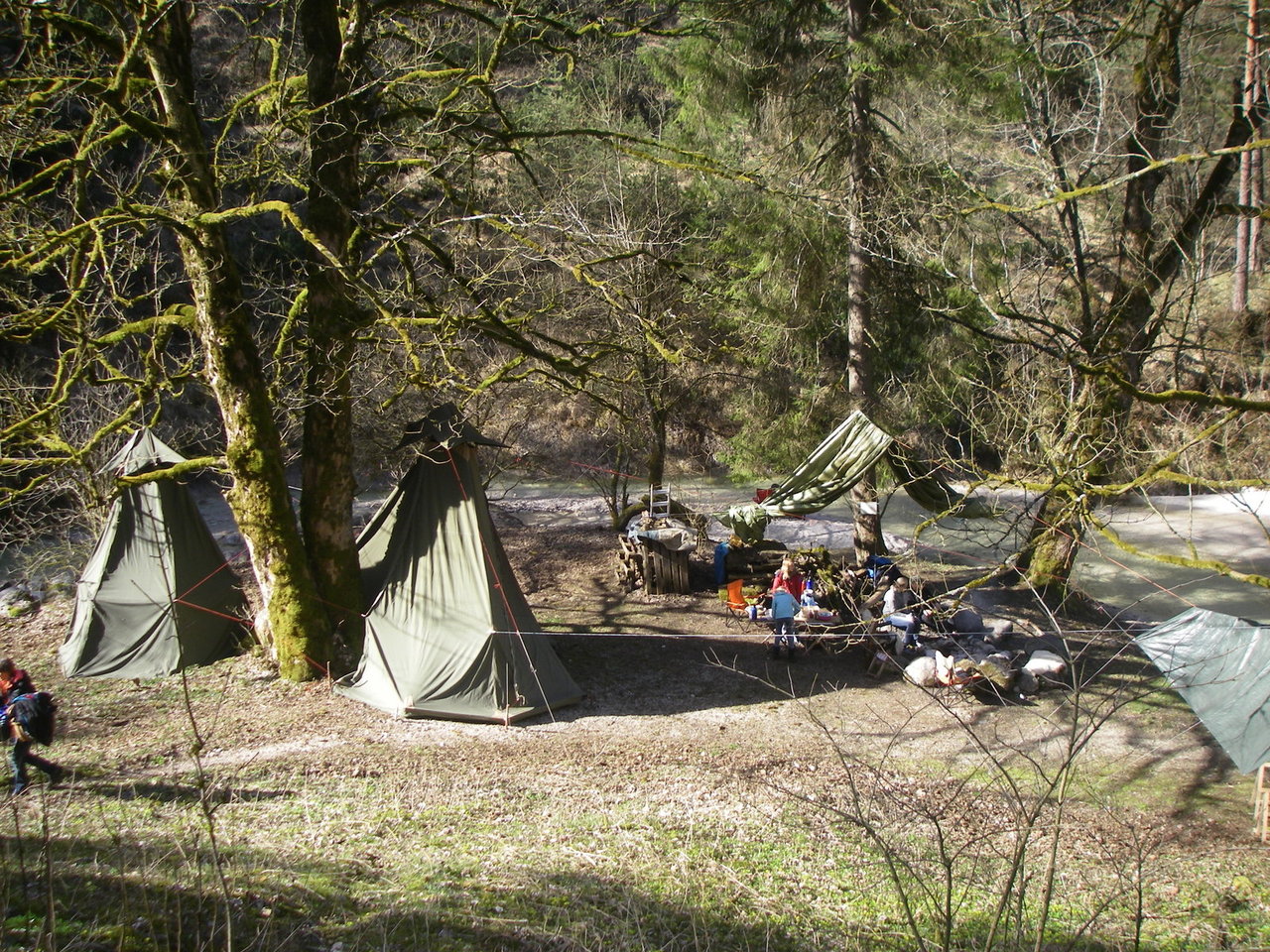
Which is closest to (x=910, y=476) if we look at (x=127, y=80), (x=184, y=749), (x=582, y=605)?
(x=582, y=605)

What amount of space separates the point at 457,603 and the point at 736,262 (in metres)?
8.09

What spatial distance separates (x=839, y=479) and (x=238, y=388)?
6.77 meters

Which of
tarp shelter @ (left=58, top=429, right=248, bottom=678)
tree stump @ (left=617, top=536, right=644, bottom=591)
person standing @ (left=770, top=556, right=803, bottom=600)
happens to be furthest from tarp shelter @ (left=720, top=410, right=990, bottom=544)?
tarp shelter @ (left=58, top=429, right=248, bottom=678)

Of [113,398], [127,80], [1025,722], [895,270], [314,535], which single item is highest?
[127,80]

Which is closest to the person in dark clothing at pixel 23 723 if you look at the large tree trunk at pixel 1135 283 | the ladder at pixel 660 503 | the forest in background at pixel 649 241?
the forest in background at pixel 649 241

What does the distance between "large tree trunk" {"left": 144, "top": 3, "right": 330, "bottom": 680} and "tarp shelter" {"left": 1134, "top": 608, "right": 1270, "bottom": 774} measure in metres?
7.66

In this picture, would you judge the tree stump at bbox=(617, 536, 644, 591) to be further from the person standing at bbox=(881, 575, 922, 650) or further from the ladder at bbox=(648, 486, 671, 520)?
the person standing at bbox=(881, 575, 922, 650)

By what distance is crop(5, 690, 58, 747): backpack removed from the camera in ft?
20.5

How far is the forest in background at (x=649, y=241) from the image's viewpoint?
7871mm

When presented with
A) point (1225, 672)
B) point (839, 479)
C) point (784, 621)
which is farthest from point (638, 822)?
point (839, 479)

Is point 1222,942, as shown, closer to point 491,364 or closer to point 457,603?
point 457,603

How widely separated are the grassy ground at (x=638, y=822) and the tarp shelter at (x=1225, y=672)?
434 mm

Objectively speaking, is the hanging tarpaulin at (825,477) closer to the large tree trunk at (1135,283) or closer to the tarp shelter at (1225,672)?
the large tree trunk at (1135,283)

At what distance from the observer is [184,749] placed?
7258 mm
